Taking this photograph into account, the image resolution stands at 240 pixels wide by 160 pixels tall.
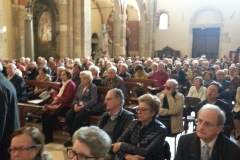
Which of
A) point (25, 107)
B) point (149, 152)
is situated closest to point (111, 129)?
point (149, 152)

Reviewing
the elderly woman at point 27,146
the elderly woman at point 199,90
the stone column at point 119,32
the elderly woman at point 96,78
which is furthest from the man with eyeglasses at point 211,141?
the stone column at point 119,32

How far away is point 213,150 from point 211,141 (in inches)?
3.4

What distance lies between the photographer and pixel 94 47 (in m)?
25.4

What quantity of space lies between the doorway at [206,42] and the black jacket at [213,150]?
22243 millimetres

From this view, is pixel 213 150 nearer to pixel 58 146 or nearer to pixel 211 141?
pixel 211 141

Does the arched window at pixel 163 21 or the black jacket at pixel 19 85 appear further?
the arched window at pixel 163 21

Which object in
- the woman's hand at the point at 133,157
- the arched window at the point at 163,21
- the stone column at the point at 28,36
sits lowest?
the woman's hand at the point at 133,157

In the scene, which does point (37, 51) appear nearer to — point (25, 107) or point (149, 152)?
point (25, 107)

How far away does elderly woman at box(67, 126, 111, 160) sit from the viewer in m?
1.74

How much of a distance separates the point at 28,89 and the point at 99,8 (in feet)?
63.2

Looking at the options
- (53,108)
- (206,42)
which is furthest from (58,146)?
(206,42)

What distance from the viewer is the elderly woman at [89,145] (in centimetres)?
174

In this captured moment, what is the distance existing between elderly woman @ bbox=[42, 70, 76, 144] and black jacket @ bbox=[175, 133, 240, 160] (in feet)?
10.9

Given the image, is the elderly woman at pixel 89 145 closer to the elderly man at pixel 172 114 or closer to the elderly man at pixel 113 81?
the elderly man at pixel 172 114
